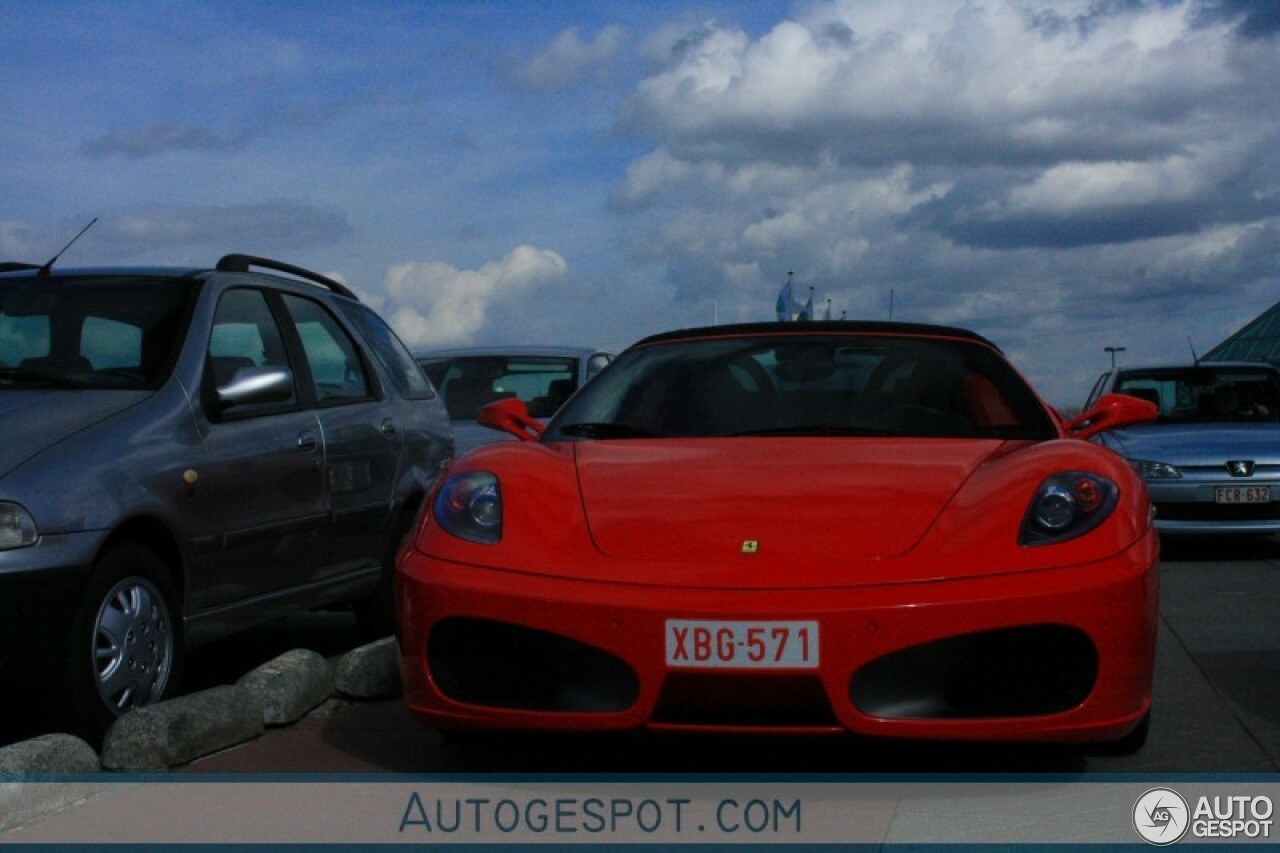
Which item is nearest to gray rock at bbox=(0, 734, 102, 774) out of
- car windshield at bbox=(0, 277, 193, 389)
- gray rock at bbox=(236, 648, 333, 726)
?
gray rock at bbox=(236, 648, 333, 726)

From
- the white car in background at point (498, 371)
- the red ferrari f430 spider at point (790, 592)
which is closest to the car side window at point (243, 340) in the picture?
the red ferrari f430 spider at point (790, 592)

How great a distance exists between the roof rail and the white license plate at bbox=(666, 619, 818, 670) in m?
3.51

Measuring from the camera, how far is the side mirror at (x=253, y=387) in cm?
618

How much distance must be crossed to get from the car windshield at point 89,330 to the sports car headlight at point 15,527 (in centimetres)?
95

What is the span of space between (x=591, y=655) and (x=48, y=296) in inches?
132

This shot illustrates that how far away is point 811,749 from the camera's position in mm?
4977

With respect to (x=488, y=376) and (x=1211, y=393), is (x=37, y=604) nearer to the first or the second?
(x=488, y=376)

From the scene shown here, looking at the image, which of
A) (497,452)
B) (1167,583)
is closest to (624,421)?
(497,452)

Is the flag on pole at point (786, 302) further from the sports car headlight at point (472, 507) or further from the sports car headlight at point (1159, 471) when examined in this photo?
the sports car headlight at point (472, 507)

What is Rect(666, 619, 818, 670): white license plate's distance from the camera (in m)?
4.10

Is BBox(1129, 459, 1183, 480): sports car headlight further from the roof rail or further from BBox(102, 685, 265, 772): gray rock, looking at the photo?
BBox(102, 685, 265, 772): gray rock

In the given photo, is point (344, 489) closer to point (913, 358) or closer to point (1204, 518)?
point (913, 358)

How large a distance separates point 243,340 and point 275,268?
887mm

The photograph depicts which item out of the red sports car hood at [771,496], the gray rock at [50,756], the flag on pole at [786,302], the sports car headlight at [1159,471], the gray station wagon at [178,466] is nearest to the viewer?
the red sports car hood at [771,496]
